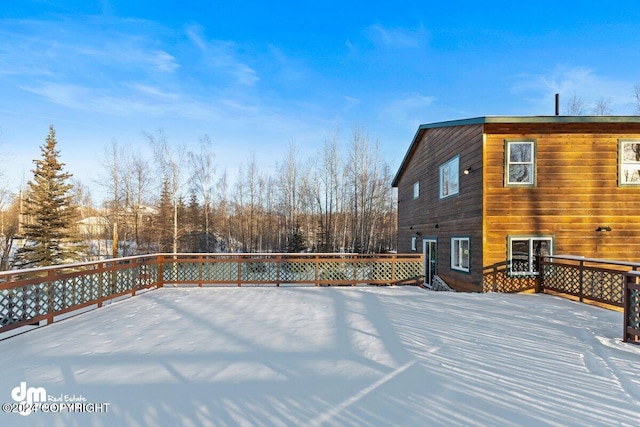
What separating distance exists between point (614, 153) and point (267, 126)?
18353mm

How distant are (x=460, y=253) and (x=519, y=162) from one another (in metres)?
2.76

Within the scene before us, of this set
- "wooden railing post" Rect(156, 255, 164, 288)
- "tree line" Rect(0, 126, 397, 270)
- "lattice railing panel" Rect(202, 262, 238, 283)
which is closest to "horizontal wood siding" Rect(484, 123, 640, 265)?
"lattice railing panel" Rect(202, 262, 238, 283)

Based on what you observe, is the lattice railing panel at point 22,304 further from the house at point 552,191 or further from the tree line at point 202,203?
the tree line at point 202,203

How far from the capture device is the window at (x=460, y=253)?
7704 mm

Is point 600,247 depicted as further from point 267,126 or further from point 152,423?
point 267,126

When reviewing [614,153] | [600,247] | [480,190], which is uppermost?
[614,153]

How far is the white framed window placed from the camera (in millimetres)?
7652

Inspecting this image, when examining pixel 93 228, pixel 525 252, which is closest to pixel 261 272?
pixel 525 252

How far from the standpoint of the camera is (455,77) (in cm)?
1480

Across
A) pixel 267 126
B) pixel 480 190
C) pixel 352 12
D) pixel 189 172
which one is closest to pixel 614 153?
pixel 480 190

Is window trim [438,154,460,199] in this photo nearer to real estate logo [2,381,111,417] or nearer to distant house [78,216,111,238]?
real estate logo [2,381,111,417]

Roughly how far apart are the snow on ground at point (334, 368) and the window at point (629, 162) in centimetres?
396

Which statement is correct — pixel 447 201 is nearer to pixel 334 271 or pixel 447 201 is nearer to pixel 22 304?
pixel 334 271

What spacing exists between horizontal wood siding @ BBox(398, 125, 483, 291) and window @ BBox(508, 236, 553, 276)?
809 mm
